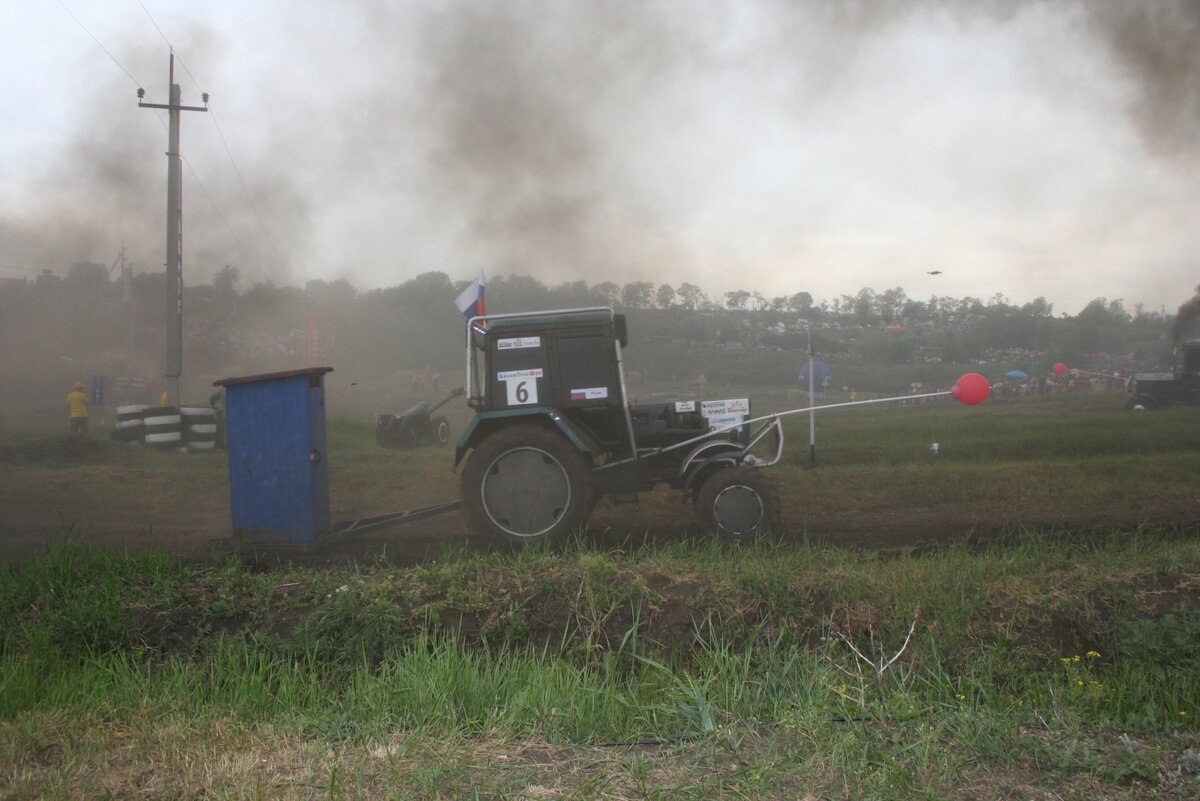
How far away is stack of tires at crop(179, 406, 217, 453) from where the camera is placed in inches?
577

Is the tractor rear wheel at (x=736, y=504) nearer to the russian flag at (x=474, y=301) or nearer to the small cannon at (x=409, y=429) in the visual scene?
the russian flag at (x=474, y=301)

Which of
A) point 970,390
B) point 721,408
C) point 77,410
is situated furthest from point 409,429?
point 970,390

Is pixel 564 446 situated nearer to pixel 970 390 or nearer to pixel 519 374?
pixel 519 374

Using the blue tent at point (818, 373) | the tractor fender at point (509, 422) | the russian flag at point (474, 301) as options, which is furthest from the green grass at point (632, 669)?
the blue tent at point (818, 373)

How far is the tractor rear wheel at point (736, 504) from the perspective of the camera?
299 inches

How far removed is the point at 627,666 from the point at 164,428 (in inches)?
477

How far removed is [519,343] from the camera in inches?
304

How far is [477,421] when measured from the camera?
7629mm

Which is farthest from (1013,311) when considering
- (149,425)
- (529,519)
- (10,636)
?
(10,636)

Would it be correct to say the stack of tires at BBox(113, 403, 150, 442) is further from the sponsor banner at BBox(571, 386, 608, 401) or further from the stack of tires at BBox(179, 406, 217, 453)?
the sponsor banner at BBox(571, 386, 608, 401)

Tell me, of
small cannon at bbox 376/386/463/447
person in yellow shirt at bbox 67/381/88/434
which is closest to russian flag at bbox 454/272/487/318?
small cannon at bbox 376/386/463/447

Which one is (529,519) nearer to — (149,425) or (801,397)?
(801,397)

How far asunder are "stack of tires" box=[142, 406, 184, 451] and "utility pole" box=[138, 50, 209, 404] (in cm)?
61

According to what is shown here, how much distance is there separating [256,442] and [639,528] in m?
3.60
